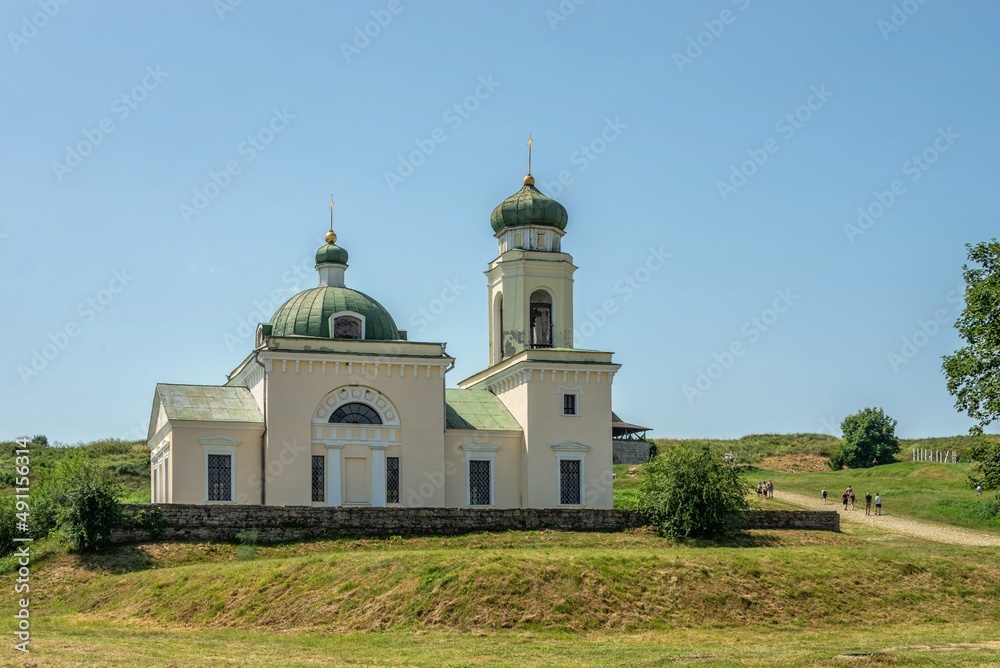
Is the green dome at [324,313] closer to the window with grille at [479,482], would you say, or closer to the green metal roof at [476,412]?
the green metal roof at [476,412]

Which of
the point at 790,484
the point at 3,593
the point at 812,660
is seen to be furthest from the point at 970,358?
the point at 790,484

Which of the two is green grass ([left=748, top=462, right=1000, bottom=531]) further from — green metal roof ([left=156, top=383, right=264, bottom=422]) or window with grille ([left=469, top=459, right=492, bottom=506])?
green metal roof ([left=156, top=383, right=264, bottom=422])

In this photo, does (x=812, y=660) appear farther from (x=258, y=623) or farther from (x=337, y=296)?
(x=337, y=296)

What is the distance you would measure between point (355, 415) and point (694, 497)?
10722 millimetres

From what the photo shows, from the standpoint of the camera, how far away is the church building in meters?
37.3

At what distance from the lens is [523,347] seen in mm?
42625

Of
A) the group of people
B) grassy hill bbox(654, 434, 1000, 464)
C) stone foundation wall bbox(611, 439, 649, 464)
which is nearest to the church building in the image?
the group of people

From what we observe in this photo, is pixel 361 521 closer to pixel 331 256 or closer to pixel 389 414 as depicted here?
pixel 389 414

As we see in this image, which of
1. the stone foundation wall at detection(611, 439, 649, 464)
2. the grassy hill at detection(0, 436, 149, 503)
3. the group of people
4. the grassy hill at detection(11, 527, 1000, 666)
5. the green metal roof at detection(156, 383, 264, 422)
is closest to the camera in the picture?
the grassy hill at detection(11, 527, 1000, 666)

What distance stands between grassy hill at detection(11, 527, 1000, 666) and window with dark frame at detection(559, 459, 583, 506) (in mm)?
8289

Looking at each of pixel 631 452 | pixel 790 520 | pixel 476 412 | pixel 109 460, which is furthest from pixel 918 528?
pixel 109 460

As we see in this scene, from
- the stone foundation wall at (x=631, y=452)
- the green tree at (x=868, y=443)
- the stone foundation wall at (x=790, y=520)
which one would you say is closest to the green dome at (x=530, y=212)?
the stone foundation wall at (x=790, y=520)

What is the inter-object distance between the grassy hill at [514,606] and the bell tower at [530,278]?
12.3 meters

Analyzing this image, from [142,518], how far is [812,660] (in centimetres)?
1822
